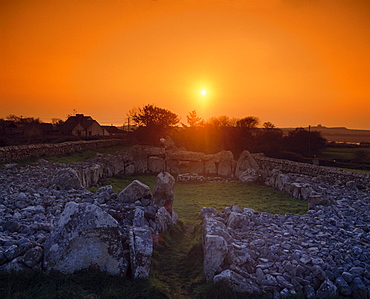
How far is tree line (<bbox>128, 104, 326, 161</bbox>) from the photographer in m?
33.1

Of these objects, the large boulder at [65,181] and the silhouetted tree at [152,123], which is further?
the silhouetted tree at [152,123]

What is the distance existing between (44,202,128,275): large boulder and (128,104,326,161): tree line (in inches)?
1029

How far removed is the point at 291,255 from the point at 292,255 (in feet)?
0.08

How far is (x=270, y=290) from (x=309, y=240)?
2.33 m

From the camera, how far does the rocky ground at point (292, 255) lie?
563 centimetres

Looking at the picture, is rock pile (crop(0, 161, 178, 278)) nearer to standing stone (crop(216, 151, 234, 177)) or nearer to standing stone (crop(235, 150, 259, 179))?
standing stone (crop(235, 150, 259, 179))

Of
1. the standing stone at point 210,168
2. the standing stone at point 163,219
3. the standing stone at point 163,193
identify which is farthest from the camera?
the standing stone at point 210,168

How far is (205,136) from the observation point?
35531 millimetres

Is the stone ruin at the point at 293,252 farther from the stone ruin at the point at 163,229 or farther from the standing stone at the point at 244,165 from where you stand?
the standing stone at the point at 244,165

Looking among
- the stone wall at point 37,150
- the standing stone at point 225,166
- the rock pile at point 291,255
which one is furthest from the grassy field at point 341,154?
the stone wall at point 37,150

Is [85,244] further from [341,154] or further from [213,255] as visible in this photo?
[341,154]

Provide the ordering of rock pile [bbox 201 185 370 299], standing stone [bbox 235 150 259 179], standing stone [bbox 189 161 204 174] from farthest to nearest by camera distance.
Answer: standing stone [bbox 189 161 204 174] → standing stone [bbox 235 150 259 179] → rock pile [bbox 201 185 370 299]

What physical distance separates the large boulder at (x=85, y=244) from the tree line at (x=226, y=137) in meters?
26.1

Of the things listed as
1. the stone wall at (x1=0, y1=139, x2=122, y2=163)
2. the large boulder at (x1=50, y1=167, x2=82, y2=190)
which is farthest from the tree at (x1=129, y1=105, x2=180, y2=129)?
the large boulder at (x1=50, y1=167, x2=82, y2=190)
